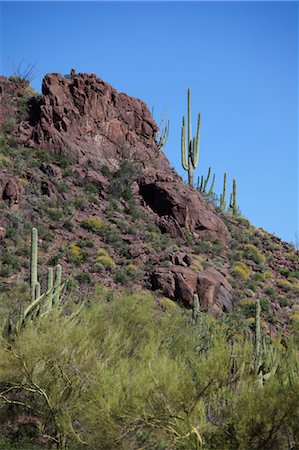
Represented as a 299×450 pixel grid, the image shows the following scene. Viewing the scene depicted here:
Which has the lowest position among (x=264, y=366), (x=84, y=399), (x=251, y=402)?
(x=84, y=399)

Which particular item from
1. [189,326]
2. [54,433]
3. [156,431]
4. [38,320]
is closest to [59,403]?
[54,433]

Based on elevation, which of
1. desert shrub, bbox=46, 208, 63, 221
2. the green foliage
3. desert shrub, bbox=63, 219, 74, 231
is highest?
desert shrub, bbox=46, 208, 63, 221

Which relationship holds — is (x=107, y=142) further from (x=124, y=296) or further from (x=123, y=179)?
(x=124, y=296)

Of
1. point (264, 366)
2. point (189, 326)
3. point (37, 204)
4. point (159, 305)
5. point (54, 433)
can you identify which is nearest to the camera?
point (264, 366)

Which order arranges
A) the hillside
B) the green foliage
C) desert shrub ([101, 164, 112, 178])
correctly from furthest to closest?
1. desert shrub ([101, 164, 112, 178])
2. the hillside
3. the green foliage

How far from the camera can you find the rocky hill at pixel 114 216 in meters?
30.0

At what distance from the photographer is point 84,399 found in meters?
13.3

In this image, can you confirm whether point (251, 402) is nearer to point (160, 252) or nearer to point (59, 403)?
point (59, 403)

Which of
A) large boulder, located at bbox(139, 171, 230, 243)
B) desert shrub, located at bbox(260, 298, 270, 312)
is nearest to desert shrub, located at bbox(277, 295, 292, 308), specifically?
desert shrub, located at bbox(260, 298, 270, 312)

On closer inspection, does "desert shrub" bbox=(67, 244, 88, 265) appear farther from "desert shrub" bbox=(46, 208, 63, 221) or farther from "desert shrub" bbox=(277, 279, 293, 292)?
"desert shrub" bbox=(277, 279, 293, 292)

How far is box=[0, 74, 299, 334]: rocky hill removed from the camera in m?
30.0

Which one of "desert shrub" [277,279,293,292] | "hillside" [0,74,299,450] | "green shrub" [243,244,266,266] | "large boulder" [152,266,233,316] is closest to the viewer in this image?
"hillside" [0,74,299,450]

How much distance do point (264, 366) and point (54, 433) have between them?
5.16 metres

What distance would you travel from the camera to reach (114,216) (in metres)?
35.4
